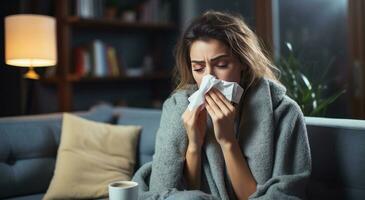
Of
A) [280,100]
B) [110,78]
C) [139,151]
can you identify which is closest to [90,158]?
[139,151]

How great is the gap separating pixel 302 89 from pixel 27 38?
47.3 inches

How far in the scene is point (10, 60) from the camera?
185 cm

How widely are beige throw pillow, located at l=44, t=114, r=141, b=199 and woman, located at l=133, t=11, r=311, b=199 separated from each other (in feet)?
1.03

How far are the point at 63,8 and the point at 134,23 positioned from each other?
0.55 m

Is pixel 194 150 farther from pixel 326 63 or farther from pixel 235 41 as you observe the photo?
pixel 326 63

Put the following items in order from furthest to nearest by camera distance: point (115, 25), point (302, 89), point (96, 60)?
point (115, 25) → point (96, 60) → point (302, 89)

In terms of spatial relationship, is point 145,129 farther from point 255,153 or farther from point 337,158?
point 337,158

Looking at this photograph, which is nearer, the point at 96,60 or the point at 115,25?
the point at 96,60

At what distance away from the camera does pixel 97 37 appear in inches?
119

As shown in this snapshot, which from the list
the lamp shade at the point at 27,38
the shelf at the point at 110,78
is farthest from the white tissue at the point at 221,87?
the shelf at the point at 110,78

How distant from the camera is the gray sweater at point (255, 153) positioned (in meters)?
1.12

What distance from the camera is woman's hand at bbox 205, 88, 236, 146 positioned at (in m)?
1.17

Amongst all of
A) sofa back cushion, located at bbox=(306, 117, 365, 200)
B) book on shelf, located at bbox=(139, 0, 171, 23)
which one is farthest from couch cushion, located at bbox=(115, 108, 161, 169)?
book on shelf, located at bbox=(139, 0, 171, 23)

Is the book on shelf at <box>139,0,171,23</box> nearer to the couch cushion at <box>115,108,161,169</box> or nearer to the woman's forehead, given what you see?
the couch cushion at <box>115,108,161,169</box>
